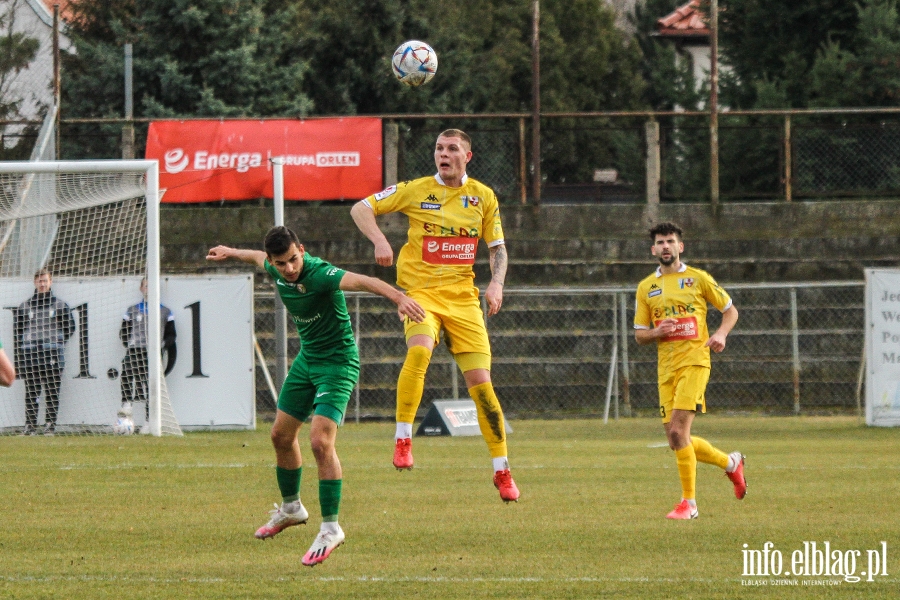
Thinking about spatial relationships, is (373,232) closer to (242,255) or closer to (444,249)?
(444,249)

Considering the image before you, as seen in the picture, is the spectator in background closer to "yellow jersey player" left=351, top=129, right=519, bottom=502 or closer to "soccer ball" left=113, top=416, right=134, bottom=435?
"soccer ball" left=113, top=416, right=134, bottom=435

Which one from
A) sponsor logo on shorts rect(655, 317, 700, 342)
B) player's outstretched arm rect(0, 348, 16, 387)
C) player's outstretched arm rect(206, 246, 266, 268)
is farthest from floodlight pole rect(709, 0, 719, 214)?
player's outstretched arm rect(0, 348, 16, 387)

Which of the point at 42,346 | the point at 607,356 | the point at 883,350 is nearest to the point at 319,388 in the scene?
the point at 42,346

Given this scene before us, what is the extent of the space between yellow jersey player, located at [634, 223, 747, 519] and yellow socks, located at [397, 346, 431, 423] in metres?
2.20

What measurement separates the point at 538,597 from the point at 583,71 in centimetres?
3654

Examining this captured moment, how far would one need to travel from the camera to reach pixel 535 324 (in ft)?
70.8

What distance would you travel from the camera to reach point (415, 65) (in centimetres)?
1038

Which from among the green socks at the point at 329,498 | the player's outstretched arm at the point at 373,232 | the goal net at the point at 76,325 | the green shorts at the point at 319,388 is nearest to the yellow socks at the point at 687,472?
the player's outstretched arm at the point at 373,232

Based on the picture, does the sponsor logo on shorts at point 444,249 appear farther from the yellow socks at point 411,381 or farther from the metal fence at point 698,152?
the metal fence at point 698,152

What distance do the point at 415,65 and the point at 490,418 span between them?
9.98 ft

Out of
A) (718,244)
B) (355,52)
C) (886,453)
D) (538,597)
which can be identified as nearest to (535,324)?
(718,244)

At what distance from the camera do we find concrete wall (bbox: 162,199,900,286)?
2245cm

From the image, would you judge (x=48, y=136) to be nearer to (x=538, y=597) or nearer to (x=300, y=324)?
(x=300, y=324)

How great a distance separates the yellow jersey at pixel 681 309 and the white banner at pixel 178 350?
7.96 m
